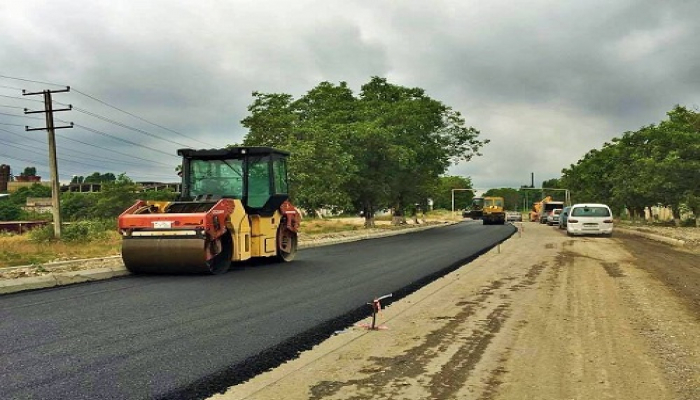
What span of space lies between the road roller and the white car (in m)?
16.7

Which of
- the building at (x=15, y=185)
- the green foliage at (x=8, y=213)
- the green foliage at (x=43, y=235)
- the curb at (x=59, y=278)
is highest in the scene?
the building at (x=15, y=185)

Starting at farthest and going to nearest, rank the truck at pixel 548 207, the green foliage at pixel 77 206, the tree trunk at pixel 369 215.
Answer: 1. the green foliage at pixel 77 206
2. the truck at pixel 548 207
3. the tree trunk at pixel 369 215

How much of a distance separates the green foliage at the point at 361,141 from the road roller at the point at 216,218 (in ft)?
47.7

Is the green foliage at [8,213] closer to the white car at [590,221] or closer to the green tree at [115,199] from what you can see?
the green tree at [115,199]

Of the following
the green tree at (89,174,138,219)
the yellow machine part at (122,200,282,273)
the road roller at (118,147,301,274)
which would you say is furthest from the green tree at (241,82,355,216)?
the green tree at (89,174,138,219)

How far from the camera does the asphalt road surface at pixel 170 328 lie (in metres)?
5.01

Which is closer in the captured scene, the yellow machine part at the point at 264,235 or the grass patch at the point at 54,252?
the yellow machine part at the point at 264,235

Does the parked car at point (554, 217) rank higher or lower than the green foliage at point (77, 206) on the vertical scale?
lower

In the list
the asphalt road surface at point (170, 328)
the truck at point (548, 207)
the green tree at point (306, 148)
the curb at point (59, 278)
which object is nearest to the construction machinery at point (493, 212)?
the truck at point (548, 207)

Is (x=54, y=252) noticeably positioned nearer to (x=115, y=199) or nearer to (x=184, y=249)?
(x=184, y=249)

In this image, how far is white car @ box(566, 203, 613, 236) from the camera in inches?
1088

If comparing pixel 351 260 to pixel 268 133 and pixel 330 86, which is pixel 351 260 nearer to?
pixel 268 133

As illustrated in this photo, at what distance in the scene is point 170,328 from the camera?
23.5 feet

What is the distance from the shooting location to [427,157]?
125 ft
